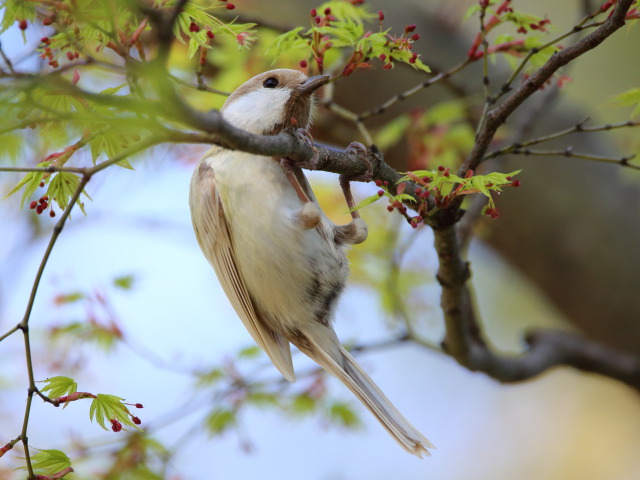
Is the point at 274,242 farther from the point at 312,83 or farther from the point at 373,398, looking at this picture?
the point at 373,398

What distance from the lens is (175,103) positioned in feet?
3.97

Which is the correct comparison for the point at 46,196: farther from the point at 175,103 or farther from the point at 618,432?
the point at 618,432

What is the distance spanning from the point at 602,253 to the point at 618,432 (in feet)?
13.8

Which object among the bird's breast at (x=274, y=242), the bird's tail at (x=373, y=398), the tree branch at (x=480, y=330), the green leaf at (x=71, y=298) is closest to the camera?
the tree branch at (x=480, y=330)

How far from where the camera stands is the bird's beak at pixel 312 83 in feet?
7.42

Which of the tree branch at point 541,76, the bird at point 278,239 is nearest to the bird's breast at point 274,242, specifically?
the bird at point 278,239

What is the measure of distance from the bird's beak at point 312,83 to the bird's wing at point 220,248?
0.44 metres

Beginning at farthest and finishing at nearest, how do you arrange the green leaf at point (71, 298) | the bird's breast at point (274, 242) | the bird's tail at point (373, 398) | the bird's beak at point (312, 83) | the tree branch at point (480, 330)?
1. the green leaf at point (71, 298)
2. the bird's tail at point (373, 398)
3. the bird's breast at point (274, 242)
4. the bird's beak at point (312, 83)
5. the tree branch at point (480, 330)

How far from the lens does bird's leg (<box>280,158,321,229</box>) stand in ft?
7.66

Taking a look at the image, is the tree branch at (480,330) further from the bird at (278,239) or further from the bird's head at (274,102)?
the bird's head at (274,102)

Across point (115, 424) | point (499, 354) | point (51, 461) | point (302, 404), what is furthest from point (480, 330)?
point (51, 461)

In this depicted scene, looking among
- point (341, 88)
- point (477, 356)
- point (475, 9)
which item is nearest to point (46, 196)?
point (475, 9)

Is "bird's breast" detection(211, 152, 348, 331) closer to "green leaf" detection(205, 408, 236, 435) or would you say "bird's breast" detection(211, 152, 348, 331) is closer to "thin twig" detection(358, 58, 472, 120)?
"thin twig" detection(358, 58, 472, 120)

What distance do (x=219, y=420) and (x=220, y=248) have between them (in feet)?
4.14
